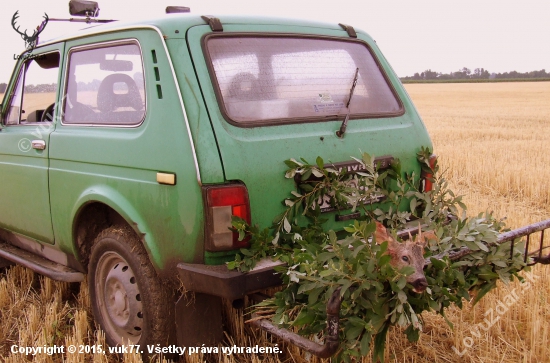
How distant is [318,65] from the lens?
135 inches

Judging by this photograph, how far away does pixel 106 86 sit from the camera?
3467mm

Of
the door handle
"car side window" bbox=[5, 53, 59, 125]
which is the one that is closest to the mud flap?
the door handle

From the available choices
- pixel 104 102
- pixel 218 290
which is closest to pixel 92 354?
pixel 218 290

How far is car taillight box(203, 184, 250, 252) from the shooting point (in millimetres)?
2625

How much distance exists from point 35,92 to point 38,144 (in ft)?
2.07

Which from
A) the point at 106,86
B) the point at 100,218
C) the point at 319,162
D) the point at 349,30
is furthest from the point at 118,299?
the point at 349,30

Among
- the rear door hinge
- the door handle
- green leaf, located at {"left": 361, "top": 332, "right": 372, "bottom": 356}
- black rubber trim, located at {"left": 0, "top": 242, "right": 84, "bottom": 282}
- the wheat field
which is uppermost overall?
the rear door hinge

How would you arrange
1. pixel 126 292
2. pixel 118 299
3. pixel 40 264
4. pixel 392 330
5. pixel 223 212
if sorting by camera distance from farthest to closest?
pixel 40 264 < pixel 392 330 < pixel 118 299 < pixel 126 292 < pixel 223 212

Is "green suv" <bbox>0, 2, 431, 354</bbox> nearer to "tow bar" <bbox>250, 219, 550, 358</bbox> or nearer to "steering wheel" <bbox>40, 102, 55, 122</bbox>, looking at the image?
"steering wheel" <bbox>40, 102, 55, 122</bbox>

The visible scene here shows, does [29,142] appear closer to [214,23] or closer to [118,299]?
[118,299]

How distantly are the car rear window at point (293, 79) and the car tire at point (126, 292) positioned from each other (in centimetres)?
90

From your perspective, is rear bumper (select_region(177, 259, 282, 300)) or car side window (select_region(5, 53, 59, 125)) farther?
car side window (select_region(5, 53, 59, 125))

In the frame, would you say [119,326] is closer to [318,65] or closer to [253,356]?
[253,356]

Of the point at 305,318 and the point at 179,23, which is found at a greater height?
the point at 179,23
